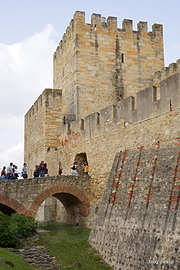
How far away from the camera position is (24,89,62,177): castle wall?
58.9 ft

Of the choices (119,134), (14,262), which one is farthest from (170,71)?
(14,262)

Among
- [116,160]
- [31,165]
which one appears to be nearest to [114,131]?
[116,160]

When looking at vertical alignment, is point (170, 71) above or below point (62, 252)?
above

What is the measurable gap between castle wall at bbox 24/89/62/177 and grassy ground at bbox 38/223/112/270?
4.61 metres

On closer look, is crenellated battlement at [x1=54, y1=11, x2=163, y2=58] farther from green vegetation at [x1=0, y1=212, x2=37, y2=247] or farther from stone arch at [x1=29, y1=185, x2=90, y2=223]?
green vegetation at [x1=0, y1=212, x2=37, y2=247]

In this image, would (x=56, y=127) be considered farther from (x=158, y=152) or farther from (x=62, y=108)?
(x=158, y=152)

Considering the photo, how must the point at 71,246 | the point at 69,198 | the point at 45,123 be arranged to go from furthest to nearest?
the point at 45,123
the point at 69,198
the point at 71,246

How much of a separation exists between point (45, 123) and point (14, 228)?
279 inches

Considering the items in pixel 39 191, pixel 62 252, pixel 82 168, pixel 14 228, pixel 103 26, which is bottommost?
pixel 62 252

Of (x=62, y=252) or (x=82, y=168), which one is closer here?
(x=62, y=252)

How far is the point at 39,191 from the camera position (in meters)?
14.0

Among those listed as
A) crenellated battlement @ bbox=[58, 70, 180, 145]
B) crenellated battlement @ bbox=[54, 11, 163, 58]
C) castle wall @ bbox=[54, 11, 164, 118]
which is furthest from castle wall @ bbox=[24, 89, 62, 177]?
crenellated battlement @ bbox=[54, 11, 163, 58]

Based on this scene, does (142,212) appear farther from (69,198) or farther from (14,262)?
(69,198)

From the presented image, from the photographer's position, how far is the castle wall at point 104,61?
18.0 meters
